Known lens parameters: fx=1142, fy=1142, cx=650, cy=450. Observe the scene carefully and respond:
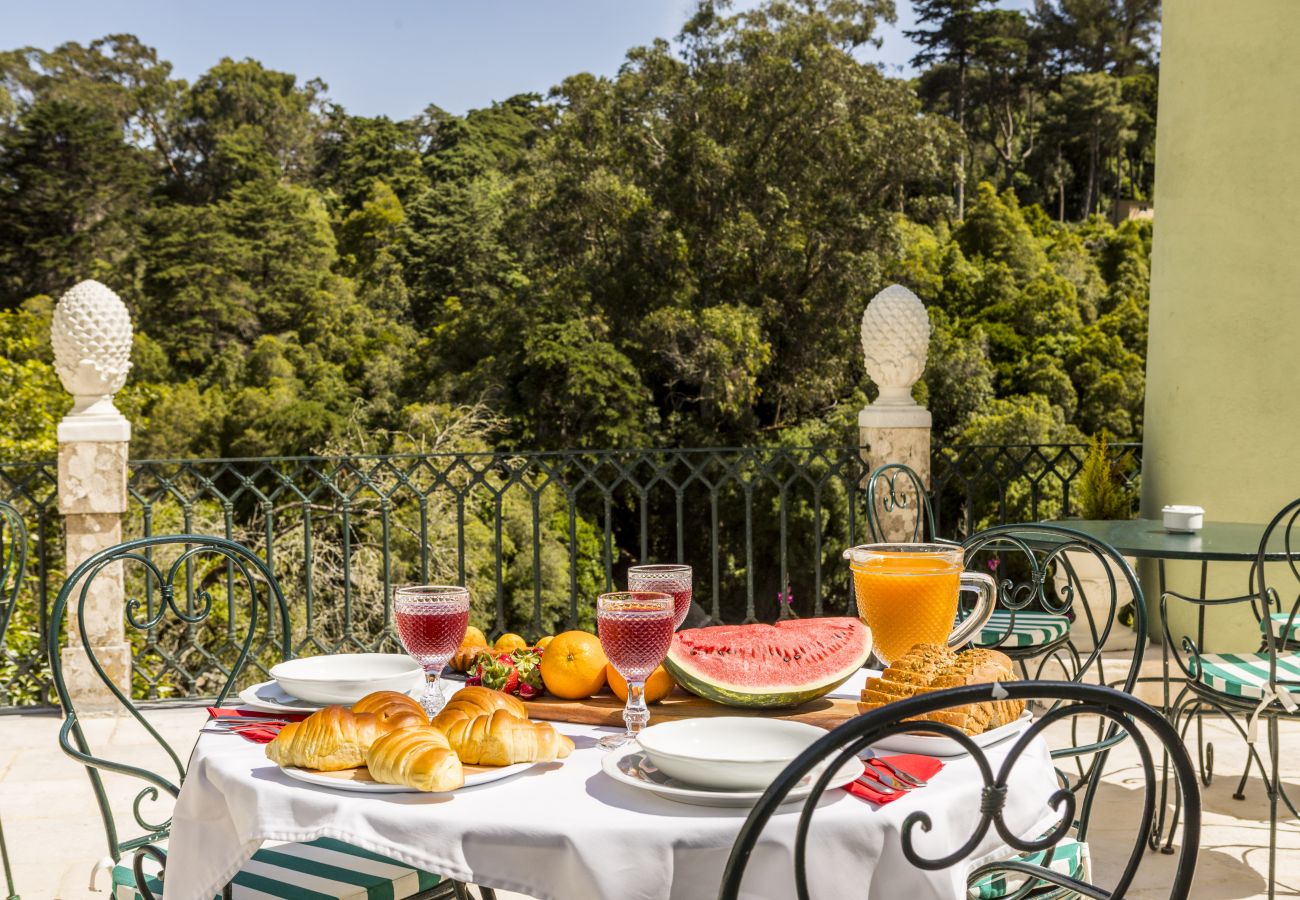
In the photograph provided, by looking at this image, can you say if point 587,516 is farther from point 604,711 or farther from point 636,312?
point 604,711

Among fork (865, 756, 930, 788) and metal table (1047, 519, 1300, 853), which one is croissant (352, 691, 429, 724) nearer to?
fork (865, 756, 930, 788)

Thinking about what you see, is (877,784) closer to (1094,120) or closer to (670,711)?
(670,711)

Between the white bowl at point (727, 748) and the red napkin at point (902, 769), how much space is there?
69 millimetres

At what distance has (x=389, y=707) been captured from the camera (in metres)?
1.24

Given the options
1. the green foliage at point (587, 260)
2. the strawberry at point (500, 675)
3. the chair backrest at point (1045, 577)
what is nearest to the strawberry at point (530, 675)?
the strawberry at point (500, 675)

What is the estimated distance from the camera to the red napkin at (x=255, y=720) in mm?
1319

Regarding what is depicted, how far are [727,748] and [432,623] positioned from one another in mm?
409

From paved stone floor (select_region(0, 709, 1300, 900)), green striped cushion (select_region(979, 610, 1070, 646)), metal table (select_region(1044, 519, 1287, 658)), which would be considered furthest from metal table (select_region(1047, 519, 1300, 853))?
green striped cushion (select_region(979, 610, 1070, 646))

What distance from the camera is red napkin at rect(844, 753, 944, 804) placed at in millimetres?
1077

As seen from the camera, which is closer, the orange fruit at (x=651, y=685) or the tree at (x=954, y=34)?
the orange fruit at (x=651, y=685)

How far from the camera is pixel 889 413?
4367 millimetres

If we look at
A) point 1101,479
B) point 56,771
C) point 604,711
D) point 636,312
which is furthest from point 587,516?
point 604,711

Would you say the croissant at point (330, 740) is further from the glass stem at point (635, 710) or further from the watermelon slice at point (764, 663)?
the watermelon slice at point (764, 663)

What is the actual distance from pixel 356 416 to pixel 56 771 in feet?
48.2
